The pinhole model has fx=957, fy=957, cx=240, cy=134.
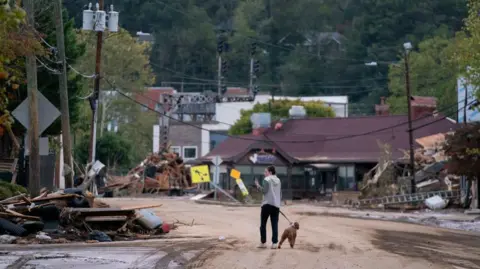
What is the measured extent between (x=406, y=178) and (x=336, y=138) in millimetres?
15767

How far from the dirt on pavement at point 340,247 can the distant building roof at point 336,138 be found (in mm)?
31571

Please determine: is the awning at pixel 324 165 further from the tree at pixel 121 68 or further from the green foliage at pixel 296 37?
the green foliage at pixel 296 37

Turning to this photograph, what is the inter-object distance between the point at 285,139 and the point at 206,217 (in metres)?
35.7

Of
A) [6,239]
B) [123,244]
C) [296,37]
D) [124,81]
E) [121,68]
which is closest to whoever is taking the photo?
[6,239]

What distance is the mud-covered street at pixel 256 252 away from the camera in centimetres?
1627

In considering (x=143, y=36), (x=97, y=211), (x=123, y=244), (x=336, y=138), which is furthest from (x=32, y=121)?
(x=336, y=138)

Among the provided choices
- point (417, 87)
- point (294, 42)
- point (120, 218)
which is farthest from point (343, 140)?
point (294, 42)

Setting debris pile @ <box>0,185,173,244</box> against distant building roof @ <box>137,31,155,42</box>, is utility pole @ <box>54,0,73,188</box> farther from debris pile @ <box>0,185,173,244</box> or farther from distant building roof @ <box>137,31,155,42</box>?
distant building roof @ <box>137,31,155,42</box>

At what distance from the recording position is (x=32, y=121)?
74.4 ft

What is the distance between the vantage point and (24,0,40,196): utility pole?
74.4ft

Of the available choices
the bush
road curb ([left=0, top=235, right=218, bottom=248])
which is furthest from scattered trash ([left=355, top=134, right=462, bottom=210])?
road curb ([left=0, top=235, right=218, bottom=248])

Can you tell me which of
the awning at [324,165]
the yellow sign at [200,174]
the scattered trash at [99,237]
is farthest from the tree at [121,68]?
the scattered trash at [99,237]

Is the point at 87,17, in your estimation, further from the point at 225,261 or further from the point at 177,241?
the point at 225,261

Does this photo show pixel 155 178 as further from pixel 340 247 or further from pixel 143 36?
pixel 340 247
